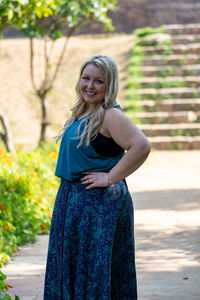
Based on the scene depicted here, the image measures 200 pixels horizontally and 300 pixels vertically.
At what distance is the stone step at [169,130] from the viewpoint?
46.0 ft

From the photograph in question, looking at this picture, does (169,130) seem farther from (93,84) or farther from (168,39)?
(93,84)

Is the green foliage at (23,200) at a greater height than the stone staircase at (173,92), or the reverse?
the stone staircase at (173,92)

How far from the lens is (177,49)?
18.0 m

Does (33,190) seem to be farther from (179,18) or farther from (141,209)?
(179,18)

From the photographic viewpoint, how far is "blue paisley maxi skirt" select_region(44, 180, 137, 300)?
2965mm

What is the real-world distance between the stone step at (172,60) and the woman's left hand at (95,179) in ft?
48.5

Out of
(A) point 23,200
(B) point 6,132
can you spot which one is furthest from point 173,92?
(A) point 23,200

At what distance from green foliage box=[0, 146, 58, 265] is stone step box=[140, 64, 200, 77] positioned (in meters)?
10.4

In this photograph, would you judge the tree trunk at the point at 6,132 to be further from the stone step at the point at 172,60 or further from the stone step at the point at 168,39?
the stone step at the point at 168,39

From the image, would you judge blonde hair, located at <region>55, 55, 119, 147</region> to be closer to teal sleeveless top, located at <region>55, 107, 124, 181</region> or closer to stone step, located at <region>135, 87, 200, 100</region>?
teal sleeveless top, located at <region>55, 107, 124, 181</region>

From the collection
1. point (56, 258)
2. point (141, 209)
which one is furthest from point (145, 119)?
point (56, 258)

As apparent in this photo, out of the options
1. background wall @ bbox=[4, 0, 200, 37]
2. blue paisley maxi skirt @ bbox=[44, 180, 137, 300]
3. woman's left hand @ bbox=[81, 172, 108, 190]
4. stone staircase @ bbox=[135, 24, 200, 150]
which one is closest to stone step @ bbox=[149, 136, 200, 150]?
stone staircase @ bbox=[135, 24, 200, 150]

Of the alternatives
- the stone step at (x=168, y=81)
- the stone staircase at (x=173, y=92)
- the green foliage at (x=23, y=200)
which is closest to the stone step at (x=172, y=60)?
the stone staircase at (x=173, y=92)

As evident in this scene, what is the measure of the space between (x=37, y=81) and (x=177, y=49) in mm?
4610
